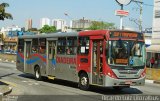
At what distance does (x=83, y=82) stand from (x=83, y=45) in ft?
5.75

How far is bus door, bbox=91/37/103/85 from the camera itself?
679 inches

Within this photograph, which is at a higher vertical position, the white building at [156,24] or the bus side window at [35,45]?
the white building at [156,24]

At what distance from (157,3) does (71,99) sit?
3598 centimetres

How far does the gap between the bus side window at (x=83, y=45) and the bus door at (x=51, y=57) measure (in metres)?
2.83

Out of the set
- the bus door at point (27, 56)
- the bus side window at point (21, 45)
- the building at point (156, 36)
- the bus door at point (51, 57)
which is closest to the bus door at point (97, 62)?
the bus door at point (51, 57)

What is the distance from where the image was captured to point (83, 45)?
1870 cm

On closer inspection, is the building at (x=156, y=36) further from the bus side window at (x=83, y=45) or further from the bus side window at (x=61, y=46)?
the bus side window at (x=83, y=45)

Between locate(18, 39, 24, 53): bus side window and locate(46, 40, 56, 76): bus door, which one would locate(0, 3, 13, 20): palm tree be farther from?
locate(18, 39, 24, 53): bus side window

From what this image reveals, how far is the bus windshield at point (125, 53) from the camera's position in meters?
16.9

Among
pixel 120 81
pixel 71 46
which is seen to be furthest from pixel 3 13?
pixel 120 81

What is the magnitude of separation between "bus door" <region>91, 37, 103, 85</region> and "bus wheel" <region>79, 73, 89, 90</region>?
0.67 metres

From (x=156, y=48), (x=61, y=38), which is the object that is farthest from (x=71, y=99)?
(x=156, y=48)

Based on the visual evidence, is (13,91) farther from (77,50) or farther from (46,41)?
(46,41)

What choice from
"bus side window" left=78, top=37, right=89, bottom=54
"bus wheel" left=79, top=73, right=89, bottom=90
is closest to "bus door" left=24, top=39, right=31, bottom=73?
"bus side window" left=78, top=37, right=89, bottom=54
